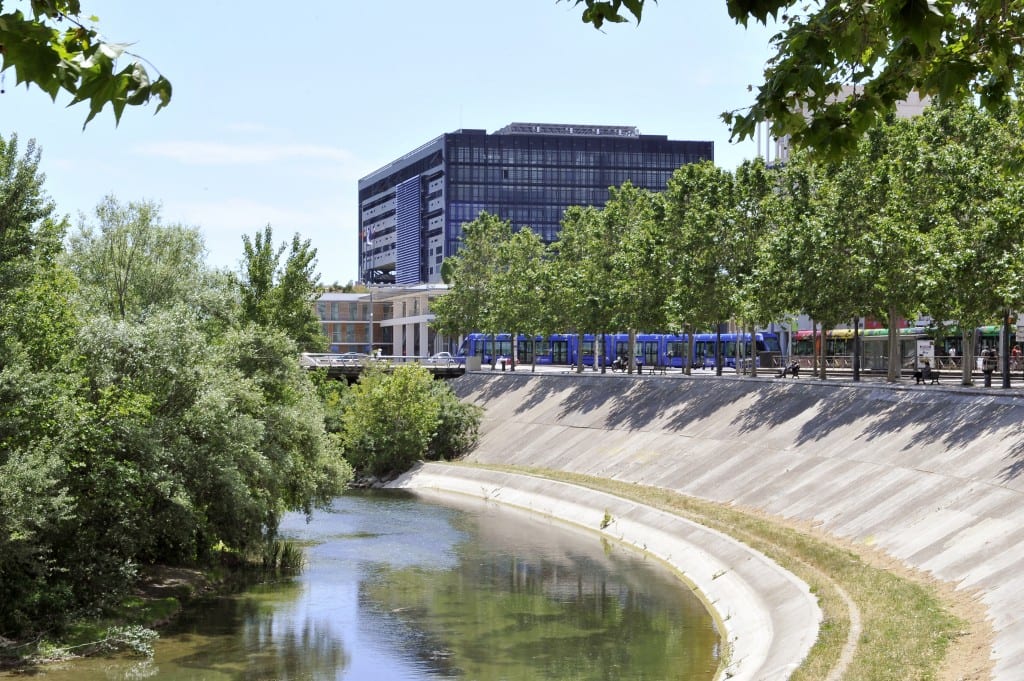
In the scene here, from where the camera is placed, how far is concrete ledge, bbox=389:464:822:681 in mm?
27500

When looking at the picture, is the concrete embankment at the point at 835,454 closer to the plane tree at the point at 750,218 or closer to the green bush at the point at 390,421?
the green bush at the point at 390,421

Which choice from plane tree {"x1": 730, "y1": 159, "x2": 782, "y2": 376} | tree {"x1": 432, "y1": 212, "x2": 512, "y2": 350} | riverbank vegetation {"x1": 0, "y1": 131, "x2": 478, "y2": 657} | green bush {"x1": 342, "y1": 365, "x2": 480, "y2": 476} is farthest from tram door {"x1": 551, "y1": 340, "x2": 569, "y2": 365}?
riverbank vegetation {"x1": 0, "y1": 131, "x2": 478, "y2": 657}

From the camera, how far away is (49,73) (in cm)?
697

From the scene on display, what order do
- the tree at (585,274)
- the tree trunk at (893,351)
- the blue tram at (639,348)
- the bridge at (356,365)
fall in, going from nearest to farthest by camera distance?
the tree trunk at (893,351), the tree at (585,274), the bridge at (356,365), the blue tram at (639,348)

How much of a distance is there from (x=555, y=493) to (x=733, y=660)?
29.8m

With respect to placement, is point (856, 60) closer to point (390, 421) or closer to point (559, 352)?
point (390, 421)

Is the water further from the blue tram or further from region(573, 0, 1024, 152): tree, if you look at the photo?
the blue tram

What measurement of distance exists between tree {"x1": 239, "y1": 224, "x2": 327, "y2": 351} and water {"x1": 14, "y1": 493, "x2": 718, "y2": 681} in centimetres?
1016

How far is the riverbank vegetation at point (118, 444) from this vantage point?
1117 inches

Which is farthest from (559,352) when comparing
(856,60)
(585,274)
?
(856,60)

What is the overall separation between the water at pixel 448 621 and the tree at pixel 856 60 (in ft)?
63.9

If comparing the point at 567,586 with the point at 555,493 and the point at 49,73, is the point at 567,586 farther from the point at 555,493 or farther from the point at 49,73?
the point at 49,73

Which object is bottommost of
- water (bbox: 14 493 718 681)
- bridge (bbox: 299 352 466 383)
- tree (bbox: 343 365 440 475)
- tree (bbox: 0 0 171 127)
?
water (bbox: 14 493 718 681)

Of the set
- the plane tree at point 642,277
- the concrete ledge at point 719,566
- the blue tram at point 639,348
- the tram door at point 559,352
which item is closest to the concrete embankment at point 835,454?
the concrete ledge at point 719,566
